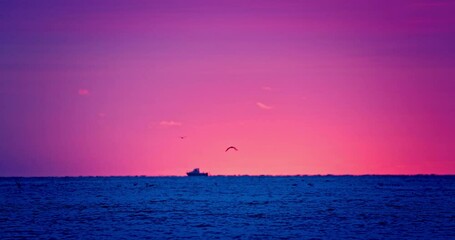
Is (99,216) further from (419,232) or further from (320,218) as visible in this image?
→ (419,232)

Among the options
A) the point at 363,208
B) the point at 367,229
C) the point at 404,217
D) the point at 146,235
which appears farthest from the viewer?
the point at 363,208

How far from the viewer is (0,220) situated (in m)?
73.7

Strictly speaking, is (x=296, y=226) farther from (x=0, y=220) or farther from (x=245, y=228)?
(x=0, y=220)

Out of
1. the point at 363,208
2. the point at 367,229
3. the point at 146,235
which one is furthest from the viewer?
the point at 363,208

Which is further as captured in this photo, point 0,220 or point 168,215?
point 168,215

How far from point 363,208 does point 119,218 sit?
115 feet

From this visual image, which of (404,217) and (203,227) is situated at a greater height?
(404,217)

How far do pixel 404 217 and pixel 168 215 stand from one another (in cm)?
2737

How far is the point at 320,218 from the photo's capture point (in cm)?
7750

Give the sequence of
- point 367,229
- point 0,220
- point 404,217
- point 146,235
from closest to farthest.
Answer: point 146,235 < point 367,229 < point 0,220 < point 404,217

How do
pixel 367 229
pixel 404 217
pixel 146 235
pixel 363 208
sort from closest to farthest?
1. pixel 146 235
2. pixel 367 229
3. pixel 404 217
4. pixel 363 208

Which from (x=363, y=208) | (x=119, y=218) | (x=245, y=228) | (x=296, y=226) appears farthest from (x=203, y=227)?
(x=363, y=208)

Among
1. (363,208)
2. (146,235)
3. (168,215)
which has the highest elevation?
(363,208)

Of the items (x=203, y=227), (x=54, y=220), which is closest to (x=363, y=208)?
(x=203, y=227)
